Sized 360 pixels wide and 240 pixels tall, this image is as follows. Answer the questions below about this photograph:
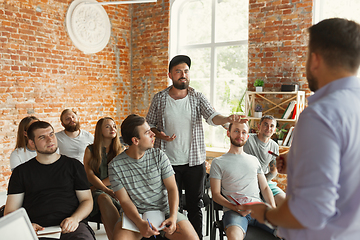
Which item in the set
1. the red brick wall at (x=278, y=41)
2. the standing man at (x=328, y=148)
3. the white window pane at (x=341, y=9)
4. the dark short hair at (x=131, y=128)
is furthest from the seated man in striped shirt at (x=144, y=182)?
the white window pane at (x=341, y=9)

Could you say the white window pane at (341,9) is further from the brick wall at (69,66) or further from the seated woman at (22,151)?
the seated woman at (22,151)

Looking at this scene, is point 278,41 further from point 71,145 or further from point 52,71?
point 52,71

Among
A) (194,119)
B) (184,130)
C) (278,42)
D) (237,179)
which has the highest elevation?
(278,42)

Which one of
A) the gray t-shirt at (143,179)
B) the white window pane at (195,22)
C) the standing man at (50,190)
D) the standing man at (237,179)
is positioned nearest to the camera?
the standing man at (50,190)

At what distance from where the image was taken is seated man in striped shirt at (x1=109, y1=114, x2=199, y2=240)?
2199mm

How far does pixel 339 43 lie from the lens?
3.14 ft

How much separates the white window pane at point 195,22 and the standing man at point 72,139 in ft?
11.5

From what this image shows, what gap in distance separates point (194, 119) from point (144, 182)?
0.96 meters

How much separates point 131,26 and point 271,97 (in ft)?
11.7

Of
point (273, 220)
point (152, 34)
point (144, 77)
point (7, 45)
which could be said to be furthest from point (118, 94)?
point (273, 220)

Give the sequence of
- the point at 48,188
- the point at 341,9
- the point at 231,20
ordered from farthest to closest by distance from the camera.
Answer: the point at 231,20, the point at 341,9, the point at 48,188

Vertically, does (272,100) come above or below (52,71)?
below

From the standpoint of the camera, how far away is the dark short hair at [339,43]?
3.13 ft

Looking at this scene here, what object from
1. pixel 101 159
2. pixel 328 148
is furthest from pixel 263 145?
pixel 328 148
